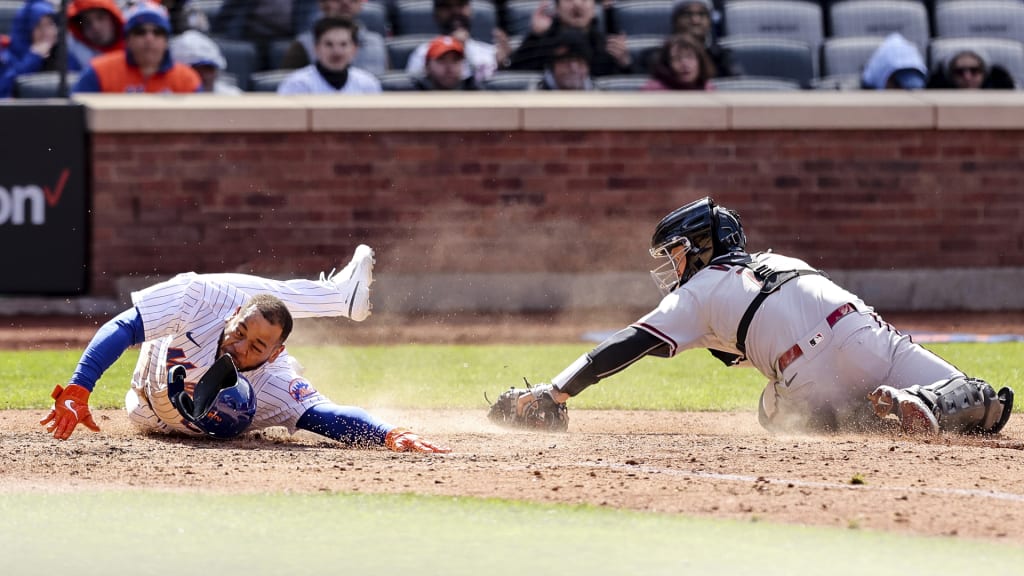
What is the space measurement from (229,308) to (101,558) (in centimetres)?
215

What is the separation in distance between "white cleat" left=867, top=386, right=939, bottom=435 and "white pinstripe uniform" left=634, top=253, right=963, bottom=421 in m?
0.23

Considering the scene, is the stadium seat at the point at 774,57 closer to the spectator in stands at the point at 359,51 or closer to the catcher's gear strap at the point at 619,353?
the spectator in stands at the point at 359,51

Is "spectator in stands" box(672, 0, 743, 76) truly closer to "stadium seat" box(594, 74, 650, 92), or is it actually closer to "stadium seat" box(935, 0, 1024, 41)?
"stadium seat" box(594, 74, 650, 92)

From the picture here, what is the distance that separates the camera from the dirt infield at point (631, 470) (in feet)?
16.7

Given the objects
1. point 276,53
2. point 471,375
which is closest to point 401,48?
point 276,53

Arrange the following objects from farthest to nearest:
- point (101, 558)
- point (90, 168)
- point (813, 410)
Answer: point (90, 168), point (813, 410), point (101, 558)

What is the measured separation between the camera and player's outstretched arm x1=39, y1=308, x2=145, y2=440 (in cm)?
607

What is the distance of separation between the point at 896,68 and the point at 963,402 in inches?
306

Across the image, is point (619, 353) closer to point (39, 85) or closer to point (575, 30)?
point (575, 30)

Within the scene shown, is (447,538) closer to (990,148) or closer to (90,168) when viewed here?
(90,168)

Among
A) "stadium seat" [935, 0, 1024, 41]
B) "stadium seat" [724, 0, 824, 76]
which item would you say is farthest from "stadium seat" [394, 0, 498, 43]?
"stadium seat" [935, 0, 1024, 41]

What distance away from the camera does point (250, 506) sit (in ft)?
16.7

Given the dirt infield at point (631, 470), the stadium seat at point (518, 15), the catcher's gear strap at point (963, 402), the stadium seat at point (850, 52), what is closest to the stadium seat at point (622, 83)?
the stadium seat at point (518, 15)

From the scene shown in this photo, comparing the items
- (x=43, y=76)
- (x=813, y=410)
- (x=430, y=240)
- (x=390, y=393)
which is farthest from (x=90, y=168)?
(x=813, y=410)
